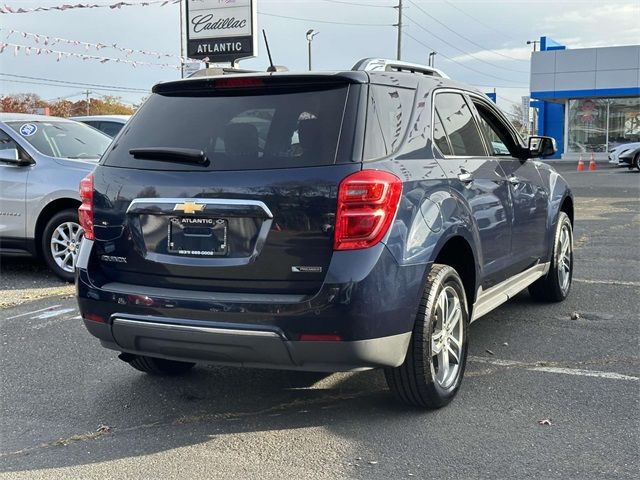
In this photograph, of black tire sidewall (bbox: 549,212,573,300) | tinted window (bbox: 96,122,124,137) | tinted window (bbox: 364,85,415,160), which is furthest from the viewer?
tinted window (bbox: 96,122,124,137)

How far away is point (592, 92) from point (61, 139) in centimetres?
3407

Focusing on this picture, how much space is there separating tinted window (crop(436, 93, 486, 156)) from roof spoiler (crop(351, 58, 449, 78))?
0.70ft

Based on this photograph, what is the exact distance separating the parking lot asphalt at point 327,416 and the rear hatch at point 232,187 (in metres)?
0.82

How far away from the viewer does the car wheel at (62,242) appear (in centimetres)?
761

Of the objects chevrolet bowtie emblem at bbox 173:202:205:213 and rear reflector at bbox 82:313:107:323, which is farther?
rear reflector at bbox 82:313:107:323

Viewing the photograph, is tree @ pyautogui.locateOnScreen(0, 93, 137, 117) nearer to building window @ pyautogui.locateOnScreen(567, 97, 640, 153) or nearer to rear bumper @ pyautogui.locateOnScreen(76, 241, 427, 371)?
building window @ pyautogui.locateOnScreen(567, 97, 640, 153)

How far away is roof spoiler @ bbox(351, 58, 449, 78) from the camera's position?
13.3 feet

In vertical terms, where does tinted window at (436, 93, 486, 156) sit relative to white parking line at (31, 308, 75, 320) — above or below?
above

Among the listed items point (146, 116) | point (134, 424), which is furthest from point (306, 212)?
point (134, 424)

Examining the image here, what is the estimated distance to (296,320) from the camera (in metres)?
3.38

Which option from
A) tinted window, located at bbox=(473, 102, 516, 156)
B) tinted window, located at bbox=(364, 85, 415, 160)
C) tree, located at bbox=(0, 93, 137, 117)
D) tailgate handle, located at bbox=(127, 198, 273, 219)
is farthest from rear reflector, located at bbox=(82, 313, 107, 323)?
tree, located at bbox=(0, 93, 137, 117)

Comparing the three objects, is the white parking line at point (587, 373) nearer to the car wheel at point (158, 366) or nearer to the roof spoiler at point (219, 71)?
the car wheel at point (158, 366)

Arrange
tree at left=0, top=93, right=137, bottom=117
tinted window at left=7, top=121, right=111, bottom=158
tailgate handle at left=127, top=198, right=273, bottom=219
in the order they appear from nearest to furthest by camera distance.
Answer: tailgate handle at left=127, top=198, right=273, bottom=219 < tinted window at left=7, top=121, right=111, bottom=158 < tree at left=0, top=93, right=137, bottom=117

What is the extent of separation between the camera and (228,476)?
3.31 m
